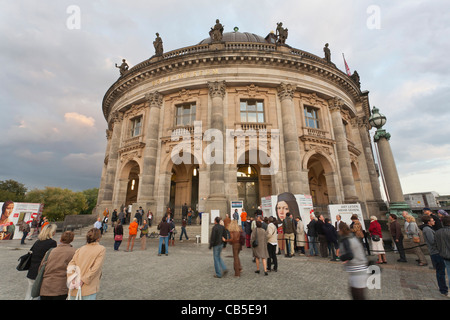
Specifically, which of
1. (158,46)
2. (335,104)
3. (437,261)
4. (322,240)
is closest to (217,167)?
(322,240)

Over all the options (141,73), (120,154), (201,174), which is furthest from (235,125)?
(120,154)

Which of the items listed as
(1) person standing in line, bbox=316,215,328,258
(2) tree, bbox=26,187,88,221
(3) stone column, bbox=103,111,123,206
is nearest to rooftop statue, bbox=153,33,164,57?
(3) stone column, bbox=103,111,123,206

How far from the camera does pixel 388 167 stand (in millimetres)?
9766

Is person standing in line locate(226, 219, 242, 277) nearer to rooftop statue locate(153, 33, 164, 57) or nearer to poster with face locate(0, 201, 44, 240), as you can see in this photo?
poster with face locate(0, 201, 44, 240)

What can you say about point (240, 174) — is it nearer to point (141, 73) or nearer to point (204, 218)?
point (204, 218)

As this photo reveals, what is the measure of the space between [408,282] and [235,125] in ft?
43.8

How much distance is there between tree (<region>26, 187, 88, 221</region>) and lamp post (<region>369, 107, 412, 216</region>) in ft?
194

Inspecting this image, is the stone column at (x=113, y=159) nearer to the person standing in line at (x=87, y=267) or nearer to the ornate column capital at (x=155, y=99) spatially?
the ornate column capital at (x=155, y=99)

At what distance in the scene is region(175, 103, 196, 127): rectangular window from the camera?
1791 centimetres

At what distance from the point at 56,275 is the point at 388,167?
1270 cm

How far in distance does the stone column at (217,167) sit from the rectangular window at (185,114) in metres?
2.40

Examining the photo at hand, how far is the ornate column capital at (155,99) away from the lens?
18.1 m

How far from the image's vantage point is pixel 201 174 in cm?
1562
